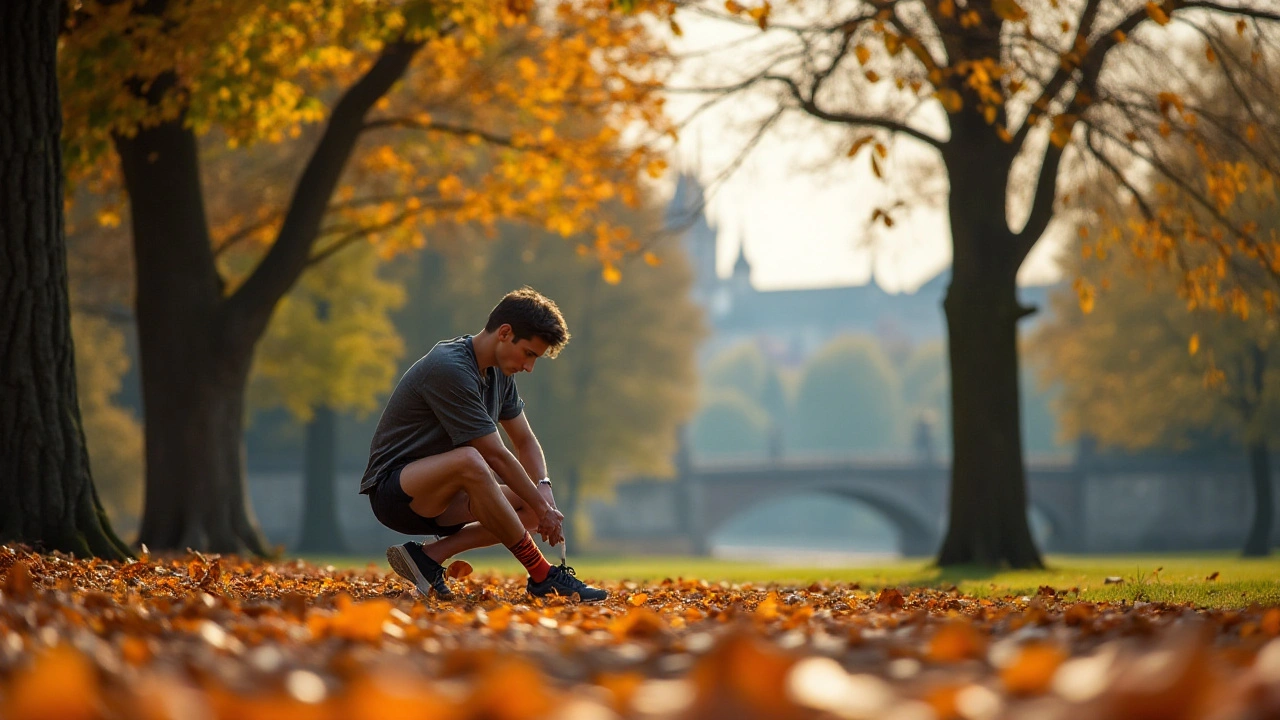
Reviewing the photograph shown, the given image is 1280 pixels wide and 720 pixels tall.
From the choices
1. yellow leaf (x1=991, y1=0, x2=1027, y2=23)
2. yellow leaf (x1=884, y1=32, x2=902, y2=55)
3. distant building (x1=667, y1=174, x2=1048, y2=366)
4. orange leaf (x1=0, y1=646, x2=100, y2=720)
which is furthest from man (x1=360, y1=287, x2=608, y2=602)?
distant building (x1=667, y1=174, x2=1048, y2=366)

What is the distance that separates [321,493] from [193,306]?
1778cm

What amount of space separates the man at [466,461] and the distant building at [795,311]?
130 m

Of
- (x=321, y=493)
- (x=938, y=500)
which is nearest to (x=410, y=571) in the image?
(x=321, y=493)

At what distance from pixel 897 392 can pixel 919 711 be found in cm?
7935

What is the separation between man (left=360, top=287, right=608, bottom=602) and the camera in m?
4.90

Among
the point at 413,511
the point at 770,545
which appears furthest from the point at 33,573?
the point at 770,545

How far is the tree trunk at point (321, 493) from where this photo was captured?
26.8 metres

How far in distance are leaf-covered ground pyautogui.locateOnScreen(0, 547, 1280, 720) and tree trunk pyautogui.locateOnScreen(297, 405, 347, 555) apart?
905 inches

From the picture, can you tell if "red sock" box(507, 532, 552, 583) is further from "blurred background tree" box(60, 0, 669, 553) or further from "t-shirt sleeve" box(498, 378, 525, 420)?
"blurred background tree" box(60, 0, 669, 553)

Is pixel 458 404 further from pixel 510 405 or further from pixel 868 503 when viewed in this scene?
pixel 868 503

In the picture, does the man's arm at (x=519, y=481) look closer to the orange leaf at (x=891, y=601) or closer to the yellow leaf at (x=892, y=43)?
the orange leaf at (x=891, y=601)

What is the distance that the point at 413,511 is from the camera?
17.0ft

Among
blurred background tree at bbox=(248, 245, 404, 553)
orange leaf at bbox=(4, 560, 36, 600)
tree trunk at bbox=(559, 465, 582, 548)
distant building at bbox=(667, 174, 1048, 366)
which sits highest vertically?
distant building at bbox=(667, 174, 1048, 366)

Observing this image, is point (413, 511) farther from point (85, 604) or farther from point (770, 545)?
point (770, 545)
